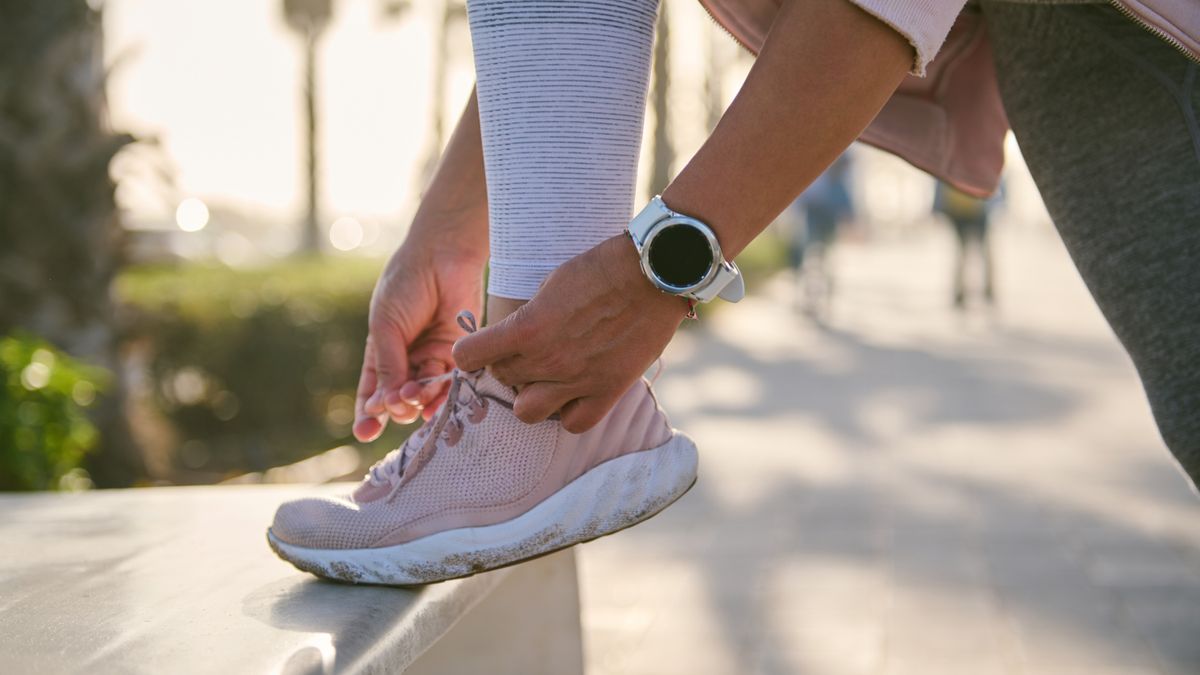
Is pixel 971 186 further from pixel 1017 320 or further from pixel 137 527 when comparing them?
pixel 1017 320

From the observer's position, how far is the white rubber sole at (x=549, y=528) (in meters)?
1.47

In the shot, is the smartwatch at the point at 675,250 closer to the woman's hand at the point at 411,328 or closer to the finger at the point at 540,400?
the finger at the point at 540,400

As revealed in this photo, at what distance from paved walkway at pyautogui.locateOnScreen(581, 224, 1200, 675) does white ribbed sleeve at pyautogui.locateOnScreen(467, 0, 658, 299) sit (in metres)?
1.53

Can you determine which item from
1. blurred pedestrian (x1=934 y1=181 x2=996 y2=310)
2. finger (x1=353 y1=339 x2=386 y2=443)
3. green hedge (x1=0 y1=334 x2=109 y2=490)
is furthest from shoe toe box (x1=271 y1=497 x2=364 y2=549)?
blurred pedestrian (x1=934 y1=181 x2=996 y2=310)

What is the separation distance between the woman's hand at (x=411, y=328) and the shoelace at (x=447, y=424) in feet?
0.28

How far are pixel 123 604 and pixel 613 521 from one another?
63 cm

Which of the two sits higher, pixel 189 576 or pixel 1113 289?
pixel 1113 289

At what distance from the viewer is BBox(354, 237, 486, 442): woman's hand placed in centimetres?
167

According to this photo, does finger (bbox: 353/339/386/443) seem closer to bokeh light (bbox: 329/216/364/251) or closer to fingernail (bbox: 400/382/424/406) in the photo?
fingernail (bbox: 400/382/424/406)

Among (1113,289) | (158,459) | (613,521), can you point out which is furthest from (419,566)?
(158,459)

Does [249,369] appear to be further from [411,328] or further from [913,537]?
[411,328]

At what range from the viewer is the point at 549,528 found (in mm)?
1468

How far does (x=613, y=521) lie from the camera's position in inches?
58.4

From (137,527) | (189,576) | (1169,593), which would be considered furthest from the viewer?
(1169,593)
